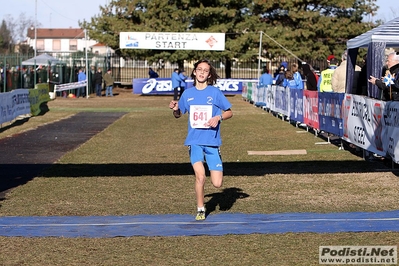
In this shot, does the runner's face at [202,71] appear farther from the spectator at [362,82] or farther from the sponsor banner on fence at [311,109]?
the sponsor banner on fence at [311,109]

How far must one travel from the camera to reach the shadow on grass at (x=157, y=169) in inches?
513

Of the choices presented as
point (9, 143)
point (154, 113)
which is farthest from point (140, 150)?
point (154, 113)

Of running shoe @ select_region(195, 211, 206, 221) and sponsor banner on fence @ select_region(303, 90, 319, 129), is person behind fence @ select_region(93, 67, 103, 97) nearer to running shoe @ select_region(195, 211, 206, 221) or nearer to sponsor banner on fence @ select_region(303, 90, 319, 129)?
sponsor banner on fence @ select_region(303, 90, 319, 129)

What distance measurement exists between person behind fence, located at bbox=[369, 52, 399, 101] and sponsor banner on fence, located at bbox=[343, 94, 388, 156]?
0.95ft

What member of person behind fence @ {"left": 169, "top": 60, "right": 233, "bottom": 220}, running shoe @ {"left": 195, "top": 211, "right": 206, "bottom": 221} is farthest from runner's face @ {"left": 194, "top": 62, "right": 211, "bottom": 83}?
running shoe @ {"left": 195, "top": 211, "right": 206, "bottom": 221}

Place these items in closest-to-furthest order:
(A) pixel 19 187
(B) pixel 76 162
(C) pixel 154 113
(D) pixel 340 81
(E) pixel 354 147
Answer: (A) pixel 19 187, (B) pixel 76 162, (E) pixel 354 147, (D) pixel 340 81, (C) pixel 154 113

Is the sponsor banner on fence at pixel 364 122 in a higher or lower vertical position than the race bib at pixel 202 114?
lower

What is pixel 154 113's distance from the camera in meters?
31.9

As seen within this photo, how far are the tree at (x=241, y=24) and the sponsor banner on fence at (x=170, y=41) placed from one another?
329 centimetres

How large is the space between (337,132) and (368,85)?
6.51 feet

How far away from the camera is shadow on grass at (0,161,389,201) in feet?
42.8

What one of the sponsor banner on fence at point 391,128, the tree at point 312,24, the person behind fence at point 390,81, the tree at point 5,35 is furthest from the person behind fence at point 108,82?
the tree at point 5,35

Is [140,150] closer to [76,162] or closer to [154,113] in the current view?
[76,162]

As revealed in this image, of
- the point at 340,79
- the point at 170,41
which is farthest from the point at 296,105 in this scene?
the point at 170,41
